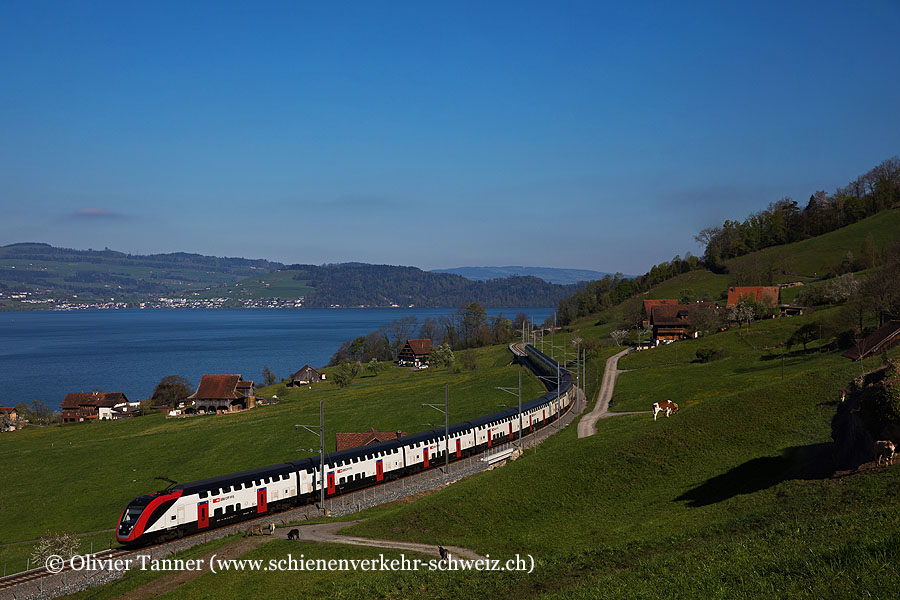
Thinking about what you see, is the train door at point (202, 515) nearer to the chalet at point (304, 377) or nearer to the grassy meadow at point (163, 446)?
the grassy meadow at point (163, 446)

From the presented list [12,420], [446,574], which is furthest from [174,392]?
[446,574]

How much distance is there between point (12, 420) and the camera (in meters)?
101

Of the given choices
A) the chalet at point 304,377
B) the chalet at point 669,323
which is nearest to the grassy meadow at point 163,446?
the chalet at point 304,377

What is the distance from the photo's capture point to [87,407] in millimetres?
109062

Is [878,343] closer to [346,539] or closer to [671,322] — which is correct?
[346,539]

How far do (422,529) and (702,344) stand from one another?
70993mm

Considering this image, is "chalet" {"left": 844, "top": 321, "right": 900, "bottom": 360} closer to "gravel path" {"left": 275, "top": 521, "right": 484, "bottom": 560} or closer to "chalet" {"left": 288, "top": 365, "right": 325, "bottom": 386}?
"gravel path" {"left": 275, "top": 521, "right": 484, "bottom": 560}

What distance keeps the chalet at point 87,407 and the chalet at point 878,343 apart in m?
108

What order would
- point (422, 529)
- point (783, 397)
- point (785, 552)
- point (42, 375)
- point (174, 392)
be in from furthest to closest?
point (42, 375), point (174, 392), point (783, 397), point (422, 529), point (785, 552)

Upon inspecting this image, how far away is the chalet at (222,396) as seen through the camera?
105 metres

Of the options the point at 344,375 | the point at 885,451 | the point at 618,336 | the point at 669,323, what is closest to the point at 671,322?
the point at 669,323

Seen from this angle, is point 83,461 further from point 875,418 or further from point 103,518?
point 875,418

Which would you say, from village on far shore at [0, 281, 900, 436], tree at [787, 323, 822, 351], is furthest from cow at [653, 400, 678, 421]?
village on far shore at [0, 281, 900, 436]

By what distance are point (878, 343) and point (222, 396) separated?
90652mm
